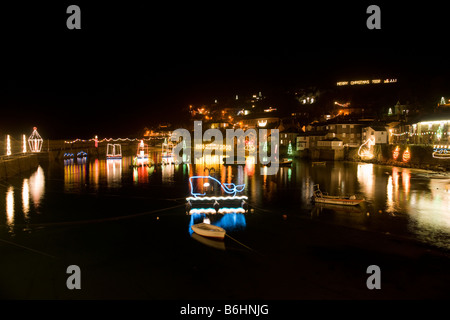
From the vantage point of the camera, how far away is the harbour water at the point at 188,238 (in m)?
8.55

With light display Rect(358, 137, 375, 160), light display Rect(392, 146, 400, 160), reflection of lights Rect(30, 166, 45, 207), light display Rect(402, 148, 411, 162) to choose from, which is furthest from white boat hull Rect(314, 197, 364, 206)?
light display Rect(358, 137, 375, 160)

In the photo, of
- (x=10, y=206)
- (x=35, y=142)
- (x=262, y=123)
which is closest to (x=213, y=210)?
(x=10, y=206)

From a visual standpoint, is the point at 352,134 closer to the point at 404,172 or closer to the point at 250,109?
the point at 404,172

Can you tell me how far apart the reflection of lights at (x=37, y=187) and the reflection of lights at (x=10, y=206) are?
1.09 metres

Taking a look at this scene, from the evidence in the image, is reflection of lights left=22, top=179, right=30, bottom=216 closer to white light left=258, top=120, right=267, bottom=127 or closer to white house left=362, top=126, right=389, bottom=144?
white house left=362, top=126, right=389, bottom=144

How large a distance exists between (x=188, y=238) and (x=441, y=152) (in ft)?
92.4

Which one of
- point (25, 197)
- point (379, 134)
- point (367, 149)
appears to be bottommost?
point (25, 197)

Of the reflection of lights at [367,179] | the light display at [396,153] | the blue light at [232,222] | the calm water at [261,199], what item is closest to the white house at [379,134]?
the light display at [396,153]

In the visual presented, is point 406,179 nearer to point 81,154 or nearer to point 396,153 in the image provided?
point 396,153

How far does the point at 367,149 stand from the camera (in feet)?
142

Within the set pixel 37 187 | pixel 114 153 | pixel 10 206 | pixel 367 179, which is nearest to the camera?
pixel 10 206

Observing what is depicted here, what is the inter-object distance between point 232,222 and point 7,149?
86.9ft

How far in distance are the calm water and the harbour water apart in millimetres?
89
